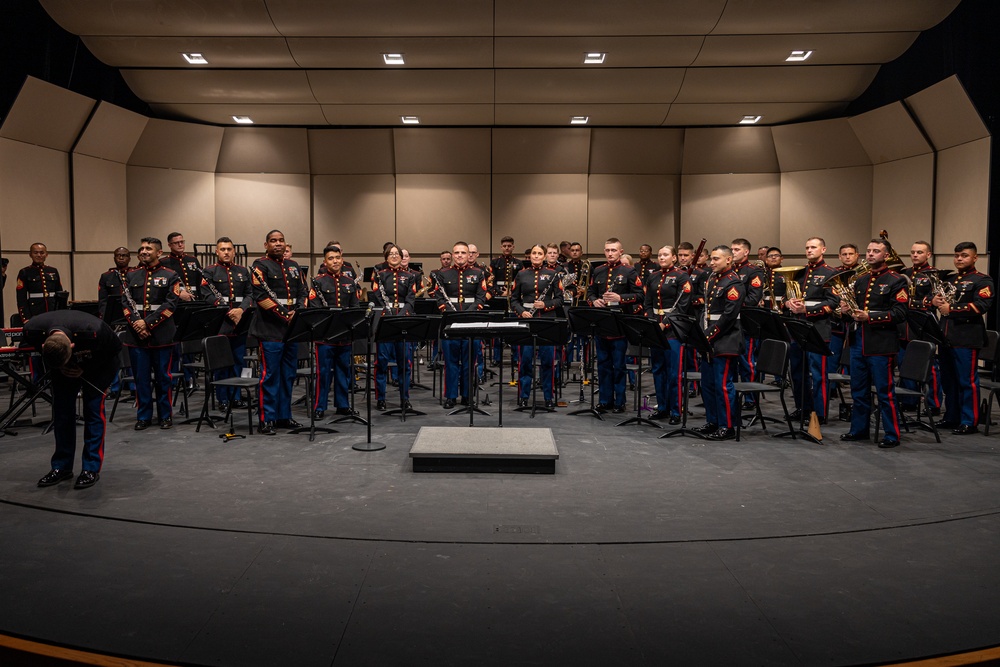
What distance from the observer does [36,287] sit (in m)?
11.1

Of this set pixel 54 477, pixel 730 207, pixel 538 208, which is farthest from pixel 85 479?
pixel 730 207

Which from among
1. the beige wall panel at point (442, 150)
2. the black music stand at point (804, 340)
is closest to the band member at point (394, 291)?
the black music stand at point (804, 340)

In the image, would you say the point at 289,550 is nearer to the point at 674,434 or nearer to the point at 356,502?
the point at 356,502

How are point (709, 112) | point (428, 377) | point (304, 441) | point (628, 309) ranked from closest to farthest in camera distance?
point (304, 441)
point (628, 309)
point (428, 377)
point (709, 112)

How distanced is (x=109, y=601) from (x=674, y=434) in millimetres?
5231

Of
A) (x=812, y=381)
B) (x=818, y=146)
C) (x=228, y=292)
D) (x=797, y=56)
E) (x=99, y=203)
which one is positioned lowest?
(x=812, y=381)

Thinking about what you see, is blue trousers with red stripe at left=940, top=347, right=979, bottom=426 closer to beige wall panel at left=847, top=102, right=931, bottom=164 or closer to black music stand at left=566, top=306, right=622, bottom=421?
black music stand at left=566, top=306, right=622, bottom=421

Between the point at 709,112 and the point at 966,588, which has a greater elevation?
the point at 709,112

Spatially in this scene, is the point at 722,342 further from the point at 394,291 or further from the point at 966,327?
the point at 394,291

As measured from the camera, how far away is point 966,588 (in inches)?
158

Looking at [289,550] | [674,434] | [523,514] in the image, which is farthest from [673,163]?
[289,550]

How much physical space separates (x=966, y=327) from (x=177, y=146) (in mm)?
13126

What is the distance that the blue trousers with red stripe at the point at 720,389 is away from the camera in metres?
7.37

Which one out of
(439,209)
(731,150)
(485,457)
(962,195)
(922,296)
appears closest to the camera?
(485,457)
